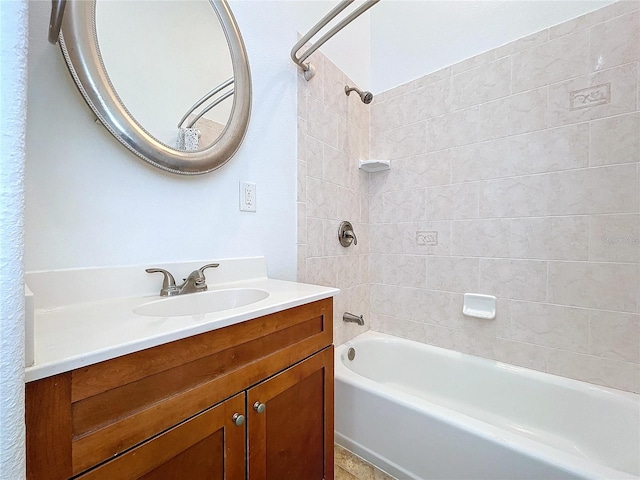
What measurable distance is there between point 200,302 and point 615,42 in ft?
6.59

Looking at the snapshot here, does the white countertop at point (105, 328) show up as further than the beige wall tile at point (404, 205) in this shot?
No

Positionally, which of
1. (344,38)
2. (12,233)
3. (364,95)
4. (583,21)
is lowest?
(12,233)

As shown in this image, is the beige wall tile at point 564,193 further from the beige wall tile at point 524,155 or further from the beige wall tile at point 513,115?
the beige wall tile at point 513,115

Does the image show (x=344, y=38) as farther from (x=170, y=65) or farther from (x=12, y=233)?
(x=12, y=233)

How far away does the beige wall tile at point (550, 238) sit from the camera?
1281mm

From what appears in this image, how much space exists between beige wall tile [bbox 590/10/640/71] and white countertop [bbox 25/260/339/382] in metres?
1.66

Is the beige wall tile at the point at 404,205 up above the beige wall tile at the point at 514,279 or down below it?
above

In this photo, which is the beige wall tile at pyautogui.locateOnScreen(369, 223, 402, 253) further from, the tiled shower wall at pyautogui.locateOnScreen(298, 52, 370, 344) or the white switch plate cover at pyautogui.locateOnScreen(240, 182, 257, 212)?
the white switch plate cover at pyautogui.locateOnScreen(240, 182, 257, 212)

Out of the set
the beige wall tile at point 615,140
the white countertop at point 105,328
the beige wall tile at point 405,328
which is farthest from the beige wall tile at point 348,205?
the beige wall tile at point 615,140

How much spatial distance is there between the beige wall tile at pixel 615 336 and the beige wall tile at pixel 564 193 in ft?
1.53

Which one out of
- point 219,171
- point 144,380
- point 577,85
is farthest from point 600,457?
point 219,171

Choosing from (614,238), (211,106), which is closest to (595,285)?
(614,238)

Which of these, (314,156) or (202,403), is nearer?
(202,403)

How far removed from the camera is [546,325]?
4.51 ft
